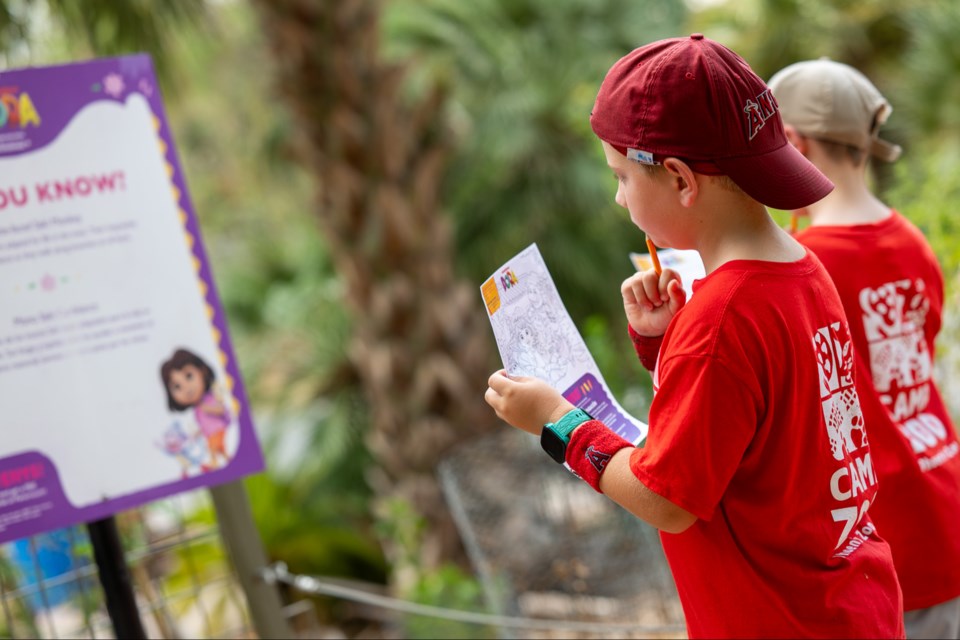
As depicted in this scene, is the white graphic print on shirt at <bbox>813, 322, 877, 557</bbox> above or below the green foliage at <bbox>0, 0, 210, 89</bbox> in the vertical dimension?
below

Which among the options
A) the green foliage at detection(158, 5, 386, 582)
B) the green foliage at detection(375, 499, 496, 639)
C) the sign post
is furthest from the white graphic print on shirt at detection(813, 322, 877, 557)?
the green foliage at detection(158, 5, 386, 582)

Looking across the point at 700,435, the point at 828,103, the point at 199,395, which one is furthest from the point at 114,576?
the point at 828,103

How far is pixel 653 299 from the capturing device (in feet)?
5.15

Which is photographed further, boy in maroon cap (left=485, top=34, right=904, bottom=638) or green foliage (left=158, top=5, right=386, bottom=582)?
green foliage (left=158, top=5, right=386, bottom=582)

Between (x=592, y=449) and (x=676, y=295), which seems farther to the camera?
(x=676, y=295)

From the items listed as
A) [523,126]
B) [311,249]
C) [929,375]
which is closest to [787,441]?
[929,375]

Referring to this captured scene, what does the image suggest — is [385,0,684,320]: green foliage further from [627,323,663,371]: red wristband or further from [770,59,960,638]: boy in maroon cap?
[627,323,663,371]: red wristband

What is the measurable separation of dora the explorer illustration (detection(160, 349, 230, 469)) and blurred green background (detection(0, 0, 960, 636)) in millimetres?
1403

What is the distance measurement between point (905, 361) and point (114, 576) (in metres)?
1.81

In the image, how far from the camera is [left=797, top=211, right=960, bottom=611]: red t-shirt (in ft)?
5.84

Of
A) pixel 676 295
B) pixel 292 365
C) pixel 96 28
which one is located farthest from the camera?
pixel 292 365

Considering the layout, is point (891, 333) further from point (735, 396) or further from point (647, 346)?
point (735, 396)

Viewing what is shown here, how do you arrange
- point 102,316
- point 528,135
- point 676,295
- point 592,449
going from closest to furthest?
point 592,449
point 676,295
point 102,316
point 528,135

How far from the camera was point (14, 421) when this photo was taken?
2.19 m
